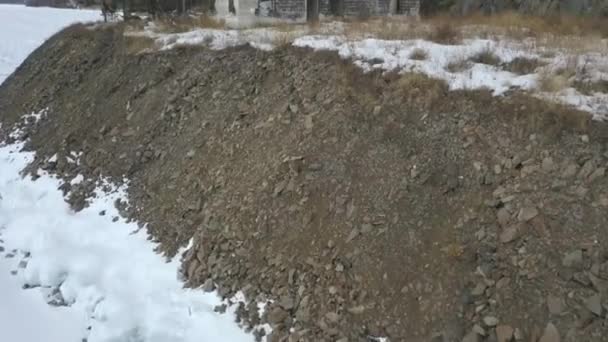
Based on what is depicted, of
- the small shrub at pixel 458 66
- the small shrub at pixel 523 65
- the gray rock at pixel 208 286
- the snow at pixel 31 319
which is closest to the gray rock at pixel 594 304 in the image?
the small shrub at pixel 523 65

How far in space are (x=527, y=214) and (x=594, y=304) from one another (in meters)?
1.00

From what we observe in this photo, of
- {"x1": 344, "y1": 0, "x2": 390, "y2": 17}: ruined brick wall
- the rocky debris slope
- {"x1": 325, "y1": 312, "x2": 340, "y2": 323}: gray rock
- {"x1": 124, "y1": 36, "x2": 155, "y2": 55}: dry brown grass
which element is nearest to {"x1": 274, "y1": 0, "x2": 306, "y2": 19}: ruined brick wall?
{"x1": 344, "y1": 0, "x2": 390, "y2": 17}: ruined brick wall

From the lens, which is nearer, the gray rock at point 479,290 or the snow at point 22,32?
the gray rock at point 479,290

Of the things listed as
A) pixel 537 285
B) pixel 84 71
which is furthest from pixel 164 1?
pixel 537 285

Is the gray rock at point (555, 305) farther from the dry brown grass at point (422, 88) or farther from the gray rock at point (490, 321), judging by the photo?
the dry brown grass at point (422, 88)

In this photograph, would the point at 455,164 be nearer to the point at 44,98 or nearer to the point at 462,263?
the point at 462,263

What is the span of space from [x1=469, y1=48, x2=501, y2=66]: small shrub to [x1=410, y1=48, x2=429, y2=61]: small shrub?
0.65 meters

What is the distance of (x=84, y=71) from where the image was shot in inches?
515

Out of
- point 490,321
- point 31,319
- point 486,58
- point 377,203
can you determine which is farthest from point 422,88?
point 31,319

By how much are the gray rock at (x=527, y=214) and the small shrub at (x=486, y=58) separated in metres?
2.90

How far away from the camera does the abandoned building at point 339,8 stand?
1766 cm

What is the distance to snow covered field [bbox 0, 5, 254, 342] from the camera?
18.4 ft

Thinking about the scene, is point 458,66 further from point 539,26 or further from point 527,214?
point 539,26

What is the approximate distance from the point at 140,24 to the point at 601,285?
13841 millimetres
